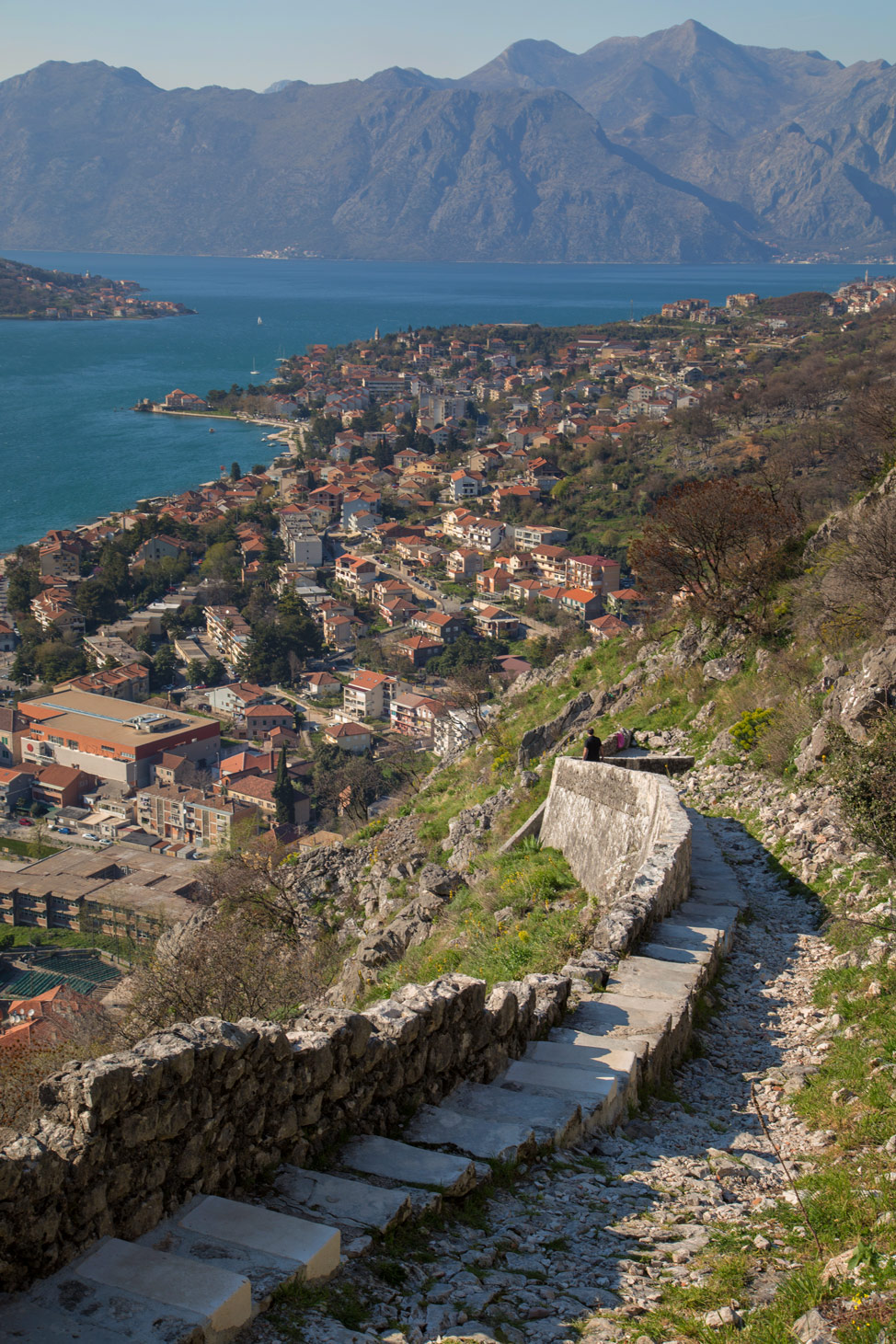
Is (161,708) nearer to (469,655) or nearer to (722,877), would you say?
(469,655)

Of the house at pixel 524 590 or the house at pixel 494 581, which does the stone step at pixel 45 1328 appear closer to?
the house at pixel 524 590

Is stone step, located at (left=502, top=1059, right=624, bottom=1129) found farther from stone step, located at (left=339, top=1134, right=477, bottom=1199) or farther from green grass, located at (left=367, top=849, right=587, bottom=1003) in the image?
green grass, located at (left=367, top=849, right=587, bottom=1003)

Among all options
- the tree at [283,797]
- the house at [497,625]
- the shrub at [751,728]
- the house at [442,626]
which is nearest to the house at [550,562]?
the house at [497,625]

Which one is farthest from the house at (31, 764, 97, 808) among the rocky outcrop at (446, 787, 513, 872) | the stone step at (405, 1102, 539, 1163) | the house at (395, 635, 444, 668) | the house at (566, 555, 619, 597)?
the stone step at (405, 1102, 539, 1163)

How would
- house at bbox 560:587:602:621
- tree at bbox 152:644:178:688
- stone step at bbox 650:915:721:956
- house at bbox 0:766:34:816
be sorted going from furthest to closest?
house at bbox 560:587:602:621 < tree at bbox 152:644:178:688 < house at bbox 0:766:34:816 < stone step at bbox 650:915:721:956

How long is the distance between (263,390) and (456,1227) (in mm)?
89766

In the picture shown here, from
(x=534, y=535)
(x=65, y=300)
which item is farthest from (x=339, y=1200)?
(x=65, y=300)

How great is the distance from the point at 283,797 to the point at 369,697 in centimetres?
749

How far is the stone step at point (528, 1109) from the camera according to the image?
3.80 meters

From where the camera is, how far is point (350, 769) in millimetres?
29391

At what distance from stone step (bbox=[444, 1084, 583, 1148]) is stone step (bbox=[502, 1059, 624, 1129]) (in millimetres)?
52

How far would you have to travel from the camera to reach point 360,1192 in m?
3.16

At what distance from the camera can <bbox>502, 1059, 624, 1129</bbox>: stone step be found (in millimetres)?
4031

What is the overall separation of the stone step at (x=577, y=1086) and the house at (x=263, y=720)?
102 feet
